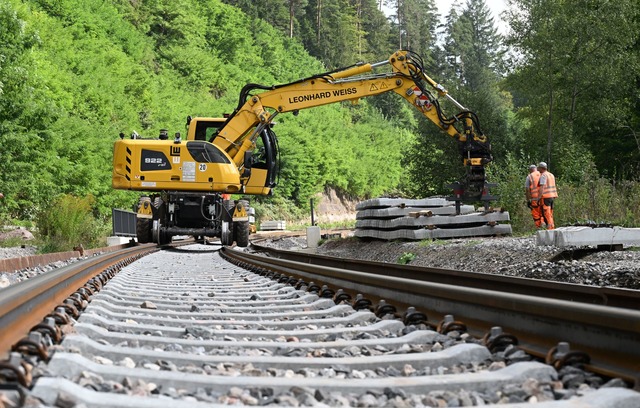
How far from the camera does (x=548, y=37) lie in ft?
125

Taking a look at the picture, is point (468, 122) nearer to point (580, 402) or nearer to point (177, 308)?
point (177, 308)

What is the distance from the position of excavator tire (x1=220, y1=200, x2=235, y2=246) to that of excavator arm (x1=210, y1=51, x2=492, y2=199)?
1217 millimetres

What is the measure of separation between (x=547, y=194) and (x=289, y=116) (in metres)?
54.5

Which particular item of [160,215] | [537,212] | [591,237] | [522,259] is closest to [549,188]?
[537,212]

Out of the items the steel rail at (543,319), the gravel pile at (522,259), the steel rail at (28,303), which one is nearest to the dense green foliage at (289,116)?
the gravel pile at (522,259)

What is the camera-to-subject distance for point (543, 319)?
128 inches

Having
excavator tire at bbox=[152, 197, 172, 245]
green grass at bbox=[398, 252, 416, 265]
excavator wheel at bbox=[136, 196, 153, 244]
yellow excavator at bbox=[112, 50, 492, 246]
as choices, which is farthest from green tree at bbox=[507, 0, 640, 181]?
green grass at bbox=[398, 252, 416, 265]

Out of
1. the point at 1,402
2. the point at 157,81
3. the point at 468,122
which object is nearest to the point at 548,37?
the point at 468,122

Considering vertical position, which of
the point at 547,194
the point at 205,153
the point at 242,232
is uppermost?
the point at 205,153

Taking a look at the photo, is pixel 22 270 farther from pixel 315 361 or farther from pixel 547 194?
pixel 547 194

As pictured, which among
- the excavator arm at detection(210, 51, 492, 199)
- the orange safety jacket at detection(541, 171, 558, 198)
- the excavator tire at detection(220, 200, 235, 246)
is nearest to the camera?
the orange safety jacket at detection(541, 171, 558, 198)

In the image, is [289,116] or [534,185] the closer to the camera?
[534,185]

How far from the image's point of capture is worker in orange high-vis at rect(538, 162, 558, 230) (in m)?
15.3

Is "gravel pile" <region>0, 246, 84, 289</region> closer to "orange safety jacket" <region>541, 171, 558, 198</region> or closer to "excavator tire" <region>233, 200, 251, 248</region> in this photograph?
"excavator tire" <region>233, 200, 251, 248</region>
